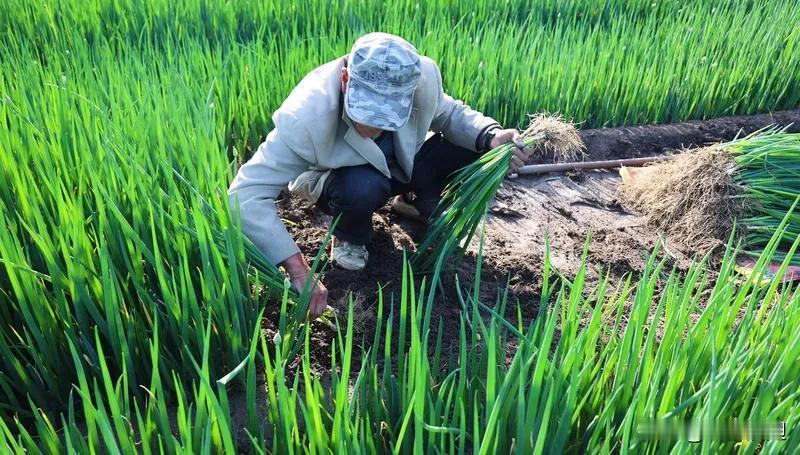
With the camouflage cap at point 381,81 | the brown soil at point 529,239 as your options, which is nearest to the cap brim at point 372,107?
the camouflage cap at point 381,81

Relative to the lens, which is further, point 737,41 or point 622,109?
point 737,41

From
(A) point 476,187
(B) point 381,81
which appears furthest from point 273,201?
(A) point 476,187

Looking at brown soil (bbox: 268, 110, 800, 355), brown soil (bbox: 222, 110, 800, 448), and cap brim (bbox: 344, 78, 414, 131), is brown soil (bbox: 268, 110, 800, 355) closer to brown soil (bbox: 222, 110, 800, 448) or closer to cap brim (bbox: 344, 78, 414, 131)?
brown soil (bbox: 222, 110, 800, 448)

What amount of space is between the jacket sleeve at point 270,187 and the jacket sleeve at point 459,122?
50 cm

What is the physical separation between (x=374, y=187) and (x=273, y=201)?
32 centimetres

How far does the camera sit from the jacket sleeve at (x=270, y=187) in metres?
1.68

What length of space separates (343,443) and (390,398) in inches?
11.9

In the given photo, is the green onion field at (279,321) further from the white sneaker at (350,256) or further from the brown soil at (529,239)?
the white sneaker at (350,256)

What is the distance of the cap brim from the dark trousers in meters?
0.24

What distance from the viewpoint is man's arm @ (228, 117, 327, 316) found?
168 centimetres

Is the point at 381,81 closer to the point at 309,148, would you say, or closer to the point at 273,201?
the point at 309,148

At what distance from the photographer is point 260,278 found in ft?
5.26

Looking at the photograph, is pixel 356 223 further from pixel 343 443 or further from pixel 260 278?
pixel 343 443

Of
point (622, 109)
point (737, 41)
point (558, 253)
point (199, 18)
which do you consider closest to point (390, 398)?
point (558, 253)
